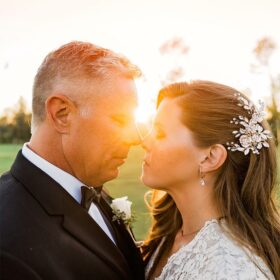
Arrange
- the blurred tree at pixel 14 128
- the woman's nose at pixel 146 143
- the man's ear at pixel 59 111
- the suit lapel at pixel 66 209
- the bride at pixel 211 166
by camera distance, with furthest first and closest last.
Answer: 1. the blurred tree at pixel 14 128
2. the woman's nose at pixel 146 143
3. the bride at pixel 211 166
4. the man's ear at pixel 59 111
5. the suit lapel at pixel 66 209

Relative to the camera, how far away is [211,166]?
358 cm

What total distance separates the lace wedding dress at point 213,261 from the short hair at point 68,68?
1.22 meters

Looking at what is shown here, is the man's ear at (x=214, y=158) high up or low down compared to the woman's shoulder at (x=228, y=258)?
up

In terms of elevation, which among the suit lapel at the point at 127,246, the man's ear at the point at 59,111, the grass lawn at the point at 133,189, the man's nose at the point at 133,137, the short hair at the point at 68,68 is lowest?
the grass lawn at the point at 133,189

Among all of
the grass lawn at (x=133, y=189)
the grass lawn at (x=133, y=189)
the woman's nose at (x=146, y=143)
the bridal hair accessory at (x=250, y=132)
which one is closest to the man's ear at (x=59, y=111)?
the woman's nose at (x=146, y=143)

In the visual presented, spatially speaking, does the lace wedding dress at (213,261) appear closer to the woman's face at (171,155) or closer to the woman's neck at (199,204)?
the woman's neck at (199,204)

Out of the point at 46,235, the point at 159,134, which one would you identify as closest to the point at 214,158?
the point at 159,134

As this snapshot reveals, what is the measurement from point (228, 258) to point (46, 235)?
112 centimetres

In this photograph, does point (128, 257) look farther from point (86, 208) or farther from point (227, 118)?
point (227, 118)

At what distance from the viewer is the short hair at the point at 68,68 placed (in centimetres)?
302

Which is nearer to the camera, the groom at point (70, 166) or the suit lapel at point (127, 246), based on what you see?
the groom at point (70, 166)

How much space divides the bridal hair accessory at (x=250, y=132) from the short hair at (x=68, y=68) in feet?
3.52

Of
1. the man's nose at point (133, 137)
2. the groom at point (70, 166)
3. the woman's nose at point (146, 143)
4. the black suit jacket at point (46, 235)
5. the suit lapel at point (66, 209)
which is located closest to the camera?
the black suit jacket at point (46, 235)

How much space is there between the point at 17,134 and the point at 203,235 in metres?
18.4
